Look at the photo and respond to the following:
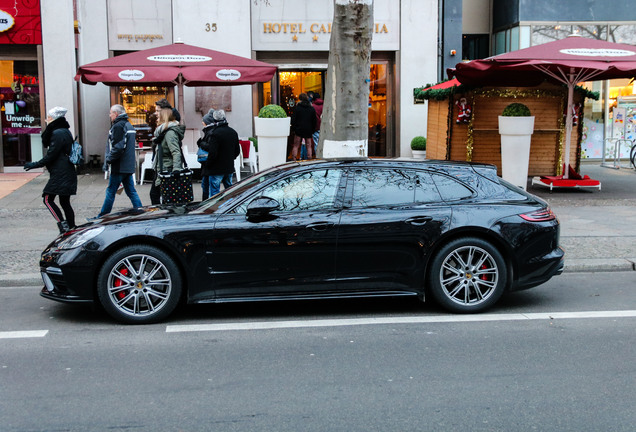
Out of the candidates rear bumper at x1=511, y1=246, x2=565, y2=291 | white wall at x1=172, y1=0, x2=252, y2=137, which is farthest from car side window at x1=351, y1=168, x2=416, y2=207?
white wall at x1=172, y1=0, x2=252, y2=137

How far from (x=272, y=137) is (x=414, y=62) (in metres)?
7.65

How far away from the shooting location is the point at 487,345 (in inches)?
226

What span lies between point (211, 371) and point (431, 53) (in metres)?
15.4

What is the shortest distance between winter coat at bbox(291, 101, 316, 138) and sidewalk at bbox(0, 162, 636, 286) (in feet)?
9.85

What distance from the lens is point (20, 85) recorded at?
57.1 ft

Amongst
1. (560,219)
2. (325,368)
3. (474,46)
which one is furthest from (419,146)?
(325,368)

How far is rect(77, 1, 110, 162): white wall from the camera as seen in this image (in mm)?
18016

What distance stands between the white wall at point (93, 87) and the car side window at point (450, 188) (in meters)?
13.4

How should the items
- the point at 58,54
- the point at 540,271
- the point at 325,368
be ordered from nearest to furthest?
1. the point at 325,368
2. the point at 540,271
3. the point at 58,54

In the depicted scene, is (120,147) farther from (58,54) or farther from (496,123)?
(496,123)

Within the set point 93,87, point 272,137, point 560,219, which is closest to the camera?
point 560,219

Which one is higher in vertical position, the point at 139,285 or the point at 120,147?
the point at 120,147

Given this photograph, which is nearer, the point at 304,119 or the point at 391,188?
the point at 391,188

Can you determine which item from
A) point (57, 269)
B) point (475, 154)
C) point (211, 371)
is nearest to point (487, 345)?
point (211, 371)
